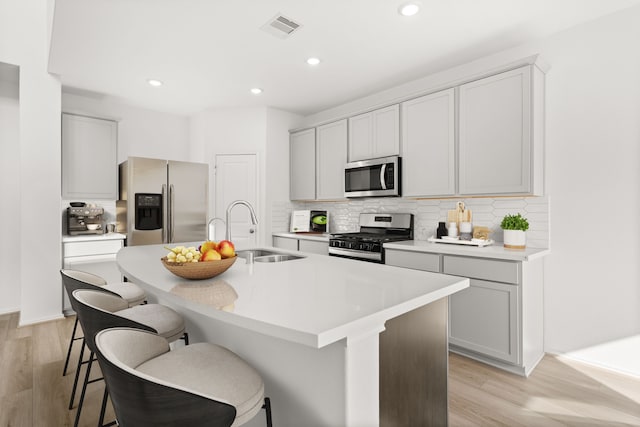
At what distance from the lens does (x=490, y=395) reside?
2168 millimetres

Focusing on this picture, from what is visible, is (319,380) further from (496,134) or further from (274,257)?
(496,134)

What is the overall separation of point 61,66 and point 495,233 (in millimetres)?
4454

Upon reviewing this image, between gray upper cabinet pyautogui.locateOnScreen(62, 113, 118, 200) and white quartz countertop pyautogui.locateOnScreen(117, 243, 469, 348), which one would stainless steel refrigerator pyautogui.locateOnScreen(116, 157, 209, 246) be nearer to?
gray upper cabinet pyautogui.locateOnScreen(62, 113, 118, 200)

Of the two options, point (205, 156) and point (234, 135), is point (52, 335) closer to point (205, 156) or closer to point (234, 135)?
point (205, 156)

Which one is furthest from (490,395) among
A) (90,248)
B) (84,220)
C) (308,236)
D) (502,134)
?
(84,220)

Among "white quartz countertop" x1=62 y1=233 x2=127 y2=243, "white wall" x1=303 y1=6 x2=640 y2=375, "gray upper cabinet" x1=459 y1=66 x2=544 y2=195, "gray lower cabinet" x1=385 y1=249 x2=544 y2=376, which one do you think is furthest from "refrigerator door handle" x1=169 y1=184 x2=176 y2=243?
"white wall" x1=303 y1=6 x2=640 y2=375

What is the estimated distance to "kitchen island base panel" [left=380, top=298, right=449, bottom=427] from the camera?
1253 millimetres

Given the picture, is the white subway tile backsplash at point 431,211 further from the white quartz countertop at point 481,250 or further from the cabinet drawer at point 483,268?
the cabinet drawer at point 483,268

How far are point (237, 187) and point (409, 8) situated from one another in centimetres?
311

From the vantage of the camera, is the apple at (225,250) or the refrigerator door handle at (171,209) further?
the refrigerator door handle at (171,209)

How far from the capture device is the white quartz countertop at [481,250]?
7.91ft

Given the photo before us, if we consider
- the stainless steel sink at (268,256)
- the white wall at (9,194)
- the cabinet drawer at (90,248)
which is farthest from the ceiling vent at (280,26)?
the white wall at (9,194)

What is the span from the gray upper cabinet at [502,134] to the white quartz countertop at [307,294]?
5.09 ft

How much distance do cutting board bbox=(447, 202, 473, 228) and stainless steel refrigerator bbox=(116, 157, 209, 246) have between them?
2998 mm
